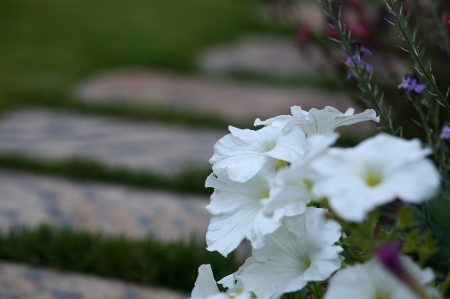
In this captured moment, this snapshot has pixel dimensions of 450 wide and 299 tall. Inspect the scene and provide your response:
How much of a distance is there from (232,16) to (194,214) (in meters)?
4.50

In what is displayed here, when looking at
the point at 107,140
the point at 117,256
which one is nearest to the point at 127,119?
the point at 107,140

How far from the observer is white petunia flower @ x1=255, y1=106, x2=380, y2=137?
2.97 ft

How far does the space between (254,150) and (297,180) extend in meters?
0.21

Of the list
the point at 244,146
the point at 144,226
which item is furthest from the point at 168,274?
the point at 244,146

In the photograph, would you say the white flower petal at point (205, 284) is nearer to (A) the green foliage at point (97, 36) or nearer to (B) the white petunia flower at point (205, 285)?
(B) the white petunia flower at point (205, 285)

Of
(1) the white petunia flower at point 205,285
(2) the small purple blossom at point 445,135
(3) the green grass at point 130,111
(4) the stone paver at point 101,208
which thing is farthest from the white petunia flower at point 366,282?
(3) the green grass at point 130,111

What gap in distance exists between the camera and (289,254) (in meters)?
0.83

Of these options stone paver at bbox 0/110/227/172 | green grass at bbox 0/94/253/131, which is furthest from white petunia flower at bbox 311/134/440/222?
green grass at bbox 0/94/253/131

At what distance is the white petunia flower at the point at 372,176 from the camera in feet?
1.94

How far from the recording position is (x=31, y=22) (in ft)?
18.4

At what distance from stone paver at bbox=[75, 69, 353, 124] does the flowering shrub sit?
250 centimetres

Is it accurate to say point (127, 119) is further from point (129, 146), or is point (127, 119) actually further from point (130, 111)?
point (129, 146)

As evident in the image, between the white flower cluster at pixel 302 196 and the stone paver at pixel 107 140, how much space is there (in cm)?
172

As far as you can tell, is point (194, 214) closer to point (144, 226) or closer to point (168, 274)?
point (144, 226)
